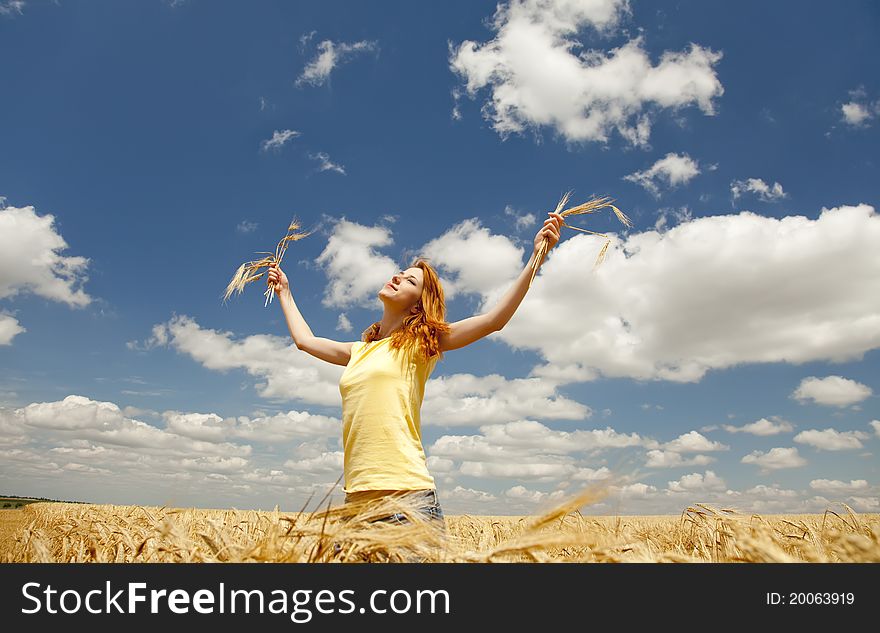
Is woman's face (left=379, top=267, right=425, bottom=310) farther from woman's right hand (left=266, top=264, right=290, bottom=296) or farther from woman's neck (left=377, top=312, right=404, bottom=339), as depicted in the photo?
woman's right hand (left=266, top=264, right=290, bottom=296)

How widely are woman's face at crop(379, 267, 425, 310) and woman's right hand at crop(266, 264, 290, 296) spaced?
4.10 ft

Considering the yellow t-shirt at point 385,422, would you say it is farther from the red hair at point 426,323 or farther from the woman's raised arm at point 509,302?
the woman's raised arm at point 509,302

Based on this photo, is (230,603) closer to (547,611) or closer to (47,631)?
(47,631)

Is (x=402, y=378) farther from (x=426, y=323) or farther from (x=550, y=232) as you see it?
(x=550, y=232)

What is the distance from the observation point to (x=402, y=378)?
10.4ft

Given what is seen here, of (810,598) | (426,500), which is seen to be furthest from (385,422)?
(810,598)

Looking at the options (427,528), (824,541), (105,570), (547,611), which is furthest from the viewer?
(824,541)

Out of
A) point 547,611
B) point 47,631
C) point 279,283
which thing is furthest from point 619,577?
point 279,283

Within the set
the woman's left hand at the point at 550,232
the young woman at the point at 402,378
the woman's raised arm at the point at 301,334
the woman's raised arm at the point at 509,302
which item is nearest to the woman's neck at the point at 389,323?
the young woman at the point at 402,378

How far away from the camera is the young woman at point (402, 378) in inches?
115

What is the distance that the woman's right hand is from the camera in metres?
4.55

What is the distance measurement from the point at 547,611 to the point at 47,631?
132cm

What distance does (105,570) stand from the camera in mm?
1626

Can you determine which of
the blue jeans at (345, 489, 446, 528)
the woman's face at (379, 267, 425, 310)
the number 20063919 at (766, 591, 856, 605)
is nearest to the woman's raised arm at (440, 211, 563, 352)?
the woman's face at (379, 267, 425, 310)
